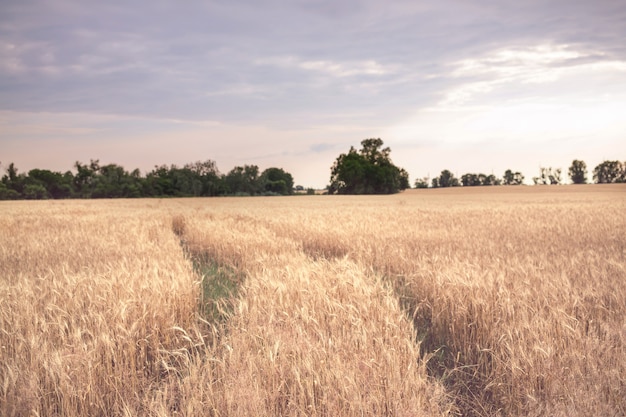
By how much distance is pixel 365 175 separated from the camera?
8856 cm

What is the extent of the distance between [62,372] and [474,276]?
168 inches

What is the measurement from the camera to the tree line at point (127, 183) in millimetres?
75500

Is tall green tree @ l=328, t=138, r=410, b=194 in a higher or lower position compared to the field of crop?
higher

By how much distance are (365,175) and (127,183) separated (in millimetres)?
44080

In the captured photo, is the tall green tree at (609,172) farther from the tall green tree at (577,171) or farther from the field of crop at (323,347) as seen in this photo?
the field of crop at (323,347)

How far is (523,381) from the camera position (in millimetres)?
3160

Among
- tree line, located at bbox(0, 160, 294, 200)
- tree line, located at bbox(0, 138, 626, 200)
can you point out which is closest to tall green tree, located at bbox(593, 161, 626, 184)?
tree line, located at bbox(0, 138, 626, 200)

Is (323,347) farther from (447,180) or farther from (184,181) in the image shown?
(447,180)

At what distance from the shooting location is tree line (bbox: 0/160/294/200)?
2972 inches

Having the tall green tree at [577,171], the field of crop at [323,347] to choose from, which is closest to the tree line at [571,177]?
the tall green tree at [577,171]

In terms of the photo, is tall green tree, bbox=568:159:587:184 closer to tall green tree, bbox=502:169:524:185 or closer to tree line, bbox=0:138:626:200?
tall green tree, bbox=502:169:524:185

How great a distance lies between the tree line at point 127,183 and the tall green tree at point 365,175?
15.9 metres

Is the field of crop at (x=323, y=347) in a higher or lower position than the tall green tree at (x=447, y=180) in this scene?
lower

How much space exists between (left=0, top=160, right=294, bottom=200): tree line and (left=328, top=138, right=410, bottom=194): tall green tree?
627 inches
